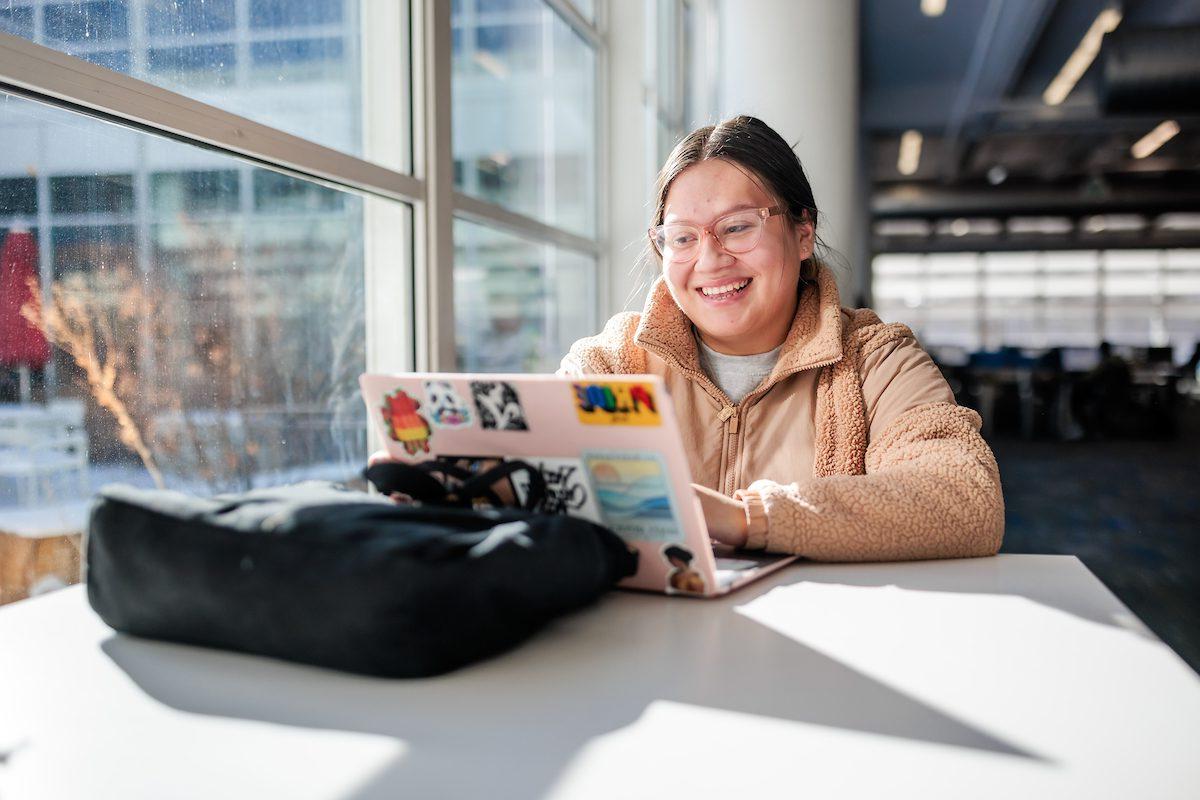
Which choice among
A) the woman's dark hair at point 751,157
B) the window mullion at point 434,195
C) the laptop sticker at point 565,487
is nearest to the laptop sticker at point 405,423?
the laptop sticker at point 565,487

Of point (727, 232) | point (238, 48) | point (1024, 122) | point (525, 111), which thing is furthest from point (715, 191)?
point (1024, 122)

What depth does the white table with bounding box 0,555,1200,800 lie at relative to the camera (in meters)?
0.49

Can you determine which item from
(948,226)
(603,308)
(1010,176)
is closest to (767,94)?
(603,308)

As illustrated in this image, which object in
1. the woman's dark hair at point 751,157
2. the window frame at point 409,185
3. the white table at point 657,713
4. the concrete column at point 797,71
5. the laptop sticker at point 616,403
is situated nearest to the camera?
the white table at point 657,713

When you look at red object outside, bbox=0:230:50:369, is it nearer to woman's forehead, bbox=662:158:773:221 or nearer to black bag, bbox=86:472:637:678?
black bag, bbox=86:472:637:678

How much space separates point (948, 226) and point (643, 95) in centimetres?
1452

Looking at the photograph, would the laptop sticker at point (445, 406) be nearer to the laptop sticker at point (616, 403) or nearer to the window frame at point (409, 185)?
the laptop sticker at point (616, 403)

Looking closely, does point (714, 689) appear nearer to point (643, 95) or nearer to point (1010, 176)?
point (643, 95)

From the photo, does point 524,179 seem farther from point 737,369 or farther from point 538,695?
point 538,695

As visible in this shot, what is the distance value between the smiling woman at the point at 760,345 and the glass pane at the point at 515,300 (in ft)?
3.41

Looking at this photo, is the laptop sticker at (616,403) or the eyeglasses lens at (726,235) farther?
the eyeglasses lens at (726,235)

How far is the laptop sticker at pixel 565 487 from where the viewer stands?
0.83 metres

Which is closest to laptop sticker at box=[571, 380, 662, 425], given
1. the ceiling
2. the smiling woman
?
the smiling woman

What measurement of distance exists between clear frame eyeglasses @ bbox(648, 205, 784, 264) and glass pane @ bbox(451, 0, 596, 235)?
1299 mm
